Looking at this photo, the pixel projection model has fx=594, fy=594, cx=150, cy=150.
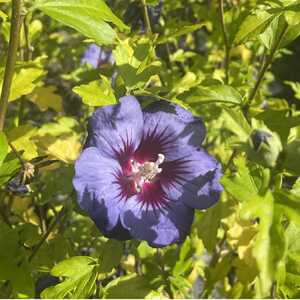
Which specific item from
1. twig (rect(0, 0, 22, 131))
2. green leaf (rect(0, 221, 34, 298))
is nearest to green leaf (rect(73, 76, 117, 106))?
twig (rect(0, 0, 22, 131))

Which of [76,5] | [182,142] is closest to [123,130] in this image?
[182,142]

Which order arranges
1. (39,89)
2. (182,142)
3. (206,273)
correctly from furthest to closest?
(39,89) → (206,273) → (182,142)

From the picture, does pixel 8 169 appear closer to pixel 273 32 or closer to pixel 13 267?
pixel 13 267

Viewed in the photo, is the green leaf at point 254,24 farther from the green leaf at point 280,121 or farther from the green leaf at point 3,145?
the green leaf at point 3,145

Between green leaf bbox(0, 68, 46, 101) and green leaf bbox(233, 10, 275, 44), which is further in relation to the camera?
green leaf bbox(0, 68, 46, 101)

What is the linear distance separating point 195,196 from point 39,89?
131cm

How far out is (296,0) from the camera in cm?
154

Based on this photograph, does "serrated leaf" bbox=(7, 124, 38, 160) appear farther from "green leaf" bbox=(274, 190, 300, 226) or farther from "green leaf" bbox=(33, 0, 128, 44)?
"green leaf" bbox=(274, 190, 300, 226)

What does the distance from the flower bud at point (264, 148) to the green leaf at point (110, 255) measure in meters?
0.52

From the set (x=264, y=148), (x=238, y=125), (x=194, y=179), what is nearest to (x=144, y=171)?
(x=194, y=179)

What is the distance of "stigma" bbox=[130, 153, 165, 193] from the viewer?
1488 millimetres

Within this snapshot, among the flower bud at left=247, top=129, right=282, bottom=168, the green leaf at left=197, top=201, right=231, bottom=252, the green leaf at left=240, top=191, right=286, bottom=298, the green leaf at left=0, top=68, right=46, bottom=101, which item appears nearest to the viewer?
the green leaf at left=240, top=191, right=286, bottom=298

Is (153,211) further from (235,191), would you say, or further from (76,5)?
(76,5)

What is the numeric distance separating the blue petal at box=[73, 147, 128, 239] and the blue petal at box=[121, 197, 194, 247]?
28mm
